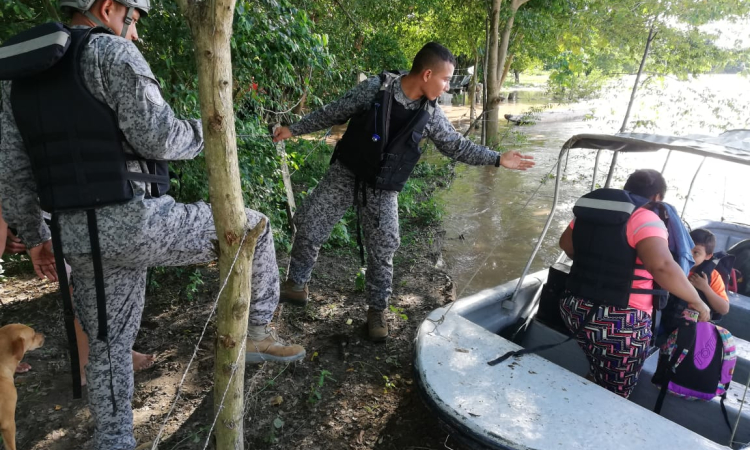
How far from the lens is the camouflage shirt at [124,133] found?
1612 mm

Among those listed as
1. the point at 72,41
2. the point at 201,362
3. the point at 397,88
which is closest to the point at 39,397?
the point at 201,362

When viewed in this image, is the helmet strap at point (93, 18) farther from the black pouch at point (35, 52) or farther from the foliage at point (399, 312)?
the foliage at point (399, 312)

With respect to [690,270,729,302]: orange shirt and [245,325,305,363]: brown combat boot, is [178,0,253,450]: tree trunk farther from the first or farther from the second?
[690,270,729,302]: orange shirt

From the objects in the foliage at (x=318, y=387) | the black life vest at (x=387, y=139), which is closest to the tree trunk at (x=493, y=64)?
the black life vest at (x=387, y=139)

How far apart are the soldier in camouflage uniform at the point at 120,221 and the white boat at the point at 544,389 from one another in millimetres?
1151

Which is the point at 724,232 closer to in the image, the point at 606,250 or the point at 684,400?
the point at 684,400

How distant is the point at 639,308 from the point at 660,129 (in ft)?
27.4

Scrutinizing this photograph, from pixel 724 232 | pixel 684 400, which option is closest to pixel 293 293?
pixel 684 400

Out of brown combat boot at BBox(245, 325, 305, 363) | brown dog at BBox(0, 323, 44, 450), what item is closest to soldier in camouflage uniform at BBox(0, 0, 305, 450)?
brown combat boot at BBox(245, 325, 305, 363)

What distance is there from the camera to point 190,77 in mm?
3473

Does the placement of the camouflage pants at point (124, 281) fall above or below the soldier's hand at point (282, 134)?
below

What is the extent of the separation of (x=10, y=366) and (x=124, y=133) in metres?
1.44

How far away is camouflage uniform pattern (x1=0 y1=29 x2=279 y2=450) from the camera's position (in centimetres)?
163

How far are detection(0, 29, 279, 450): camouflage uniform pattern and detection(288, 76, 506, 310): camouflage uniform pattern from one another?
1134 mm
